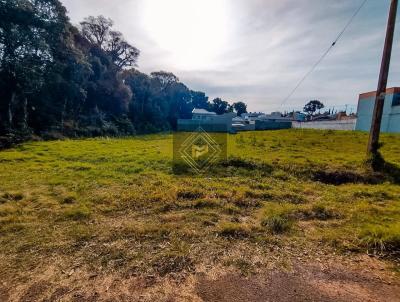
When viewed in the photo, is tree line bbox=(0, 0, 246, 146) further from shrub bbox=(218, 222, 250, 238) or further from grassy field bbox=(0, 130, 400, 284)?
shrub bbox=(218, 222, 250, 238)

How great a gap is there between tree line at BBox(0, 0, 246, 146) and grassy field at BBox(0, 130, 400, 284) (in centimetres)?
1006

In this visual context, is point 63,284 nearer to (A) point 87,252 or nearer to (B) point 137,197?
(A) point 87,252

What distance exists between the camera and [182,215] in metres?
4.27

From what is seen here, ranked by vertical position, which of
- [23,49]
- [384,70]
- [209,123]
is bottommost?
[209,123]

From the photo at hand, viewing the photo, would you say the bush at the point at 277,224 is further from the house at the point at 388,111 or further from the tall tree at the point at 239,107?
the tall tree at the point at 239,107

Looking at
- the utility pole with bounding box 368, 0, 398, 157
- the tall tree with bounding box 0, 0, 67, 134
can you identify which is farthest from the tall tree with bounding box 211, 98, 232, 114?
the utility pole with bounding box 368, 0, 398, 157

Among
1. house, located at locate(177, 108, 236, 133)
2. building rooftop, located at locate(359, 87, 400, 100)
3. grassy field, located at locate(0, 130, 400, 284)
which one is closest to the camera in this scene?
grassy field, located at locate(0, 130, 400, 284)

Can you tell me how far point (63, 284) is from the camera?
249 cm

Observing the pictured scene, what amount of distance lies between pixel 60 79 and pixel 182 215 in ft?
61.4

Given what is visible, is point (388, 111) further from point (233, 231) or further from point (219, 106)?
point (219, 106)

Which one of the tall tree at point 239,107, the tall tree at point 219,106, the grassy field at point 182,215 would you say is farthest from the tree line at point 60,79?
the tall tree at point 239,107

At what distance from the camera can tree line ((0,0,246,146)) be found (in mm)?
14422

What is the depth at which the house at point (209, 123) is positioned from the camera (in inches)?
1131

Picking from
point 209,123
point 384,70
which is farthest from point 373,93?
point 384,70
